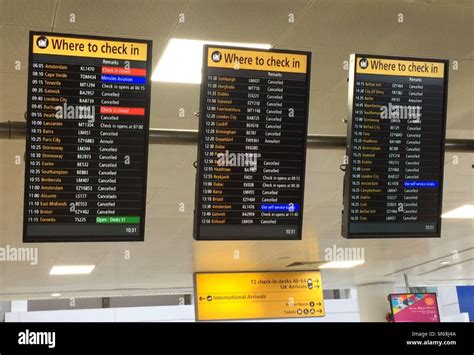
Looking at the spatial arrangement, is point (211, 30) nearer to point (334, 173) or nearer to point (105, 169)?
point (105, 169)

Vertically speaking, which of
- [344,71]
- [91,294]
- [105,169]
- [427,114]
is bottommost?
[91,294]

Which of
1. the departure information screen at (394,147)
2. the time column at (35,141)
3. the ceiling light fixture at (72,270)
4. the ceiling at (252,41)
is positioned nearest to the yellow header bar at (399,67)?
the departure information screen at (394,147)

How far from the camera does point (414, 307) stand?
14.4 metres

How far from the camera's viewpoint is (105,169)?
12.0ft

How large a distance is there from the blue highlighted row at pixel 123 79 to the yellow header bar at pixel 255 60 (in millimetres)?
382

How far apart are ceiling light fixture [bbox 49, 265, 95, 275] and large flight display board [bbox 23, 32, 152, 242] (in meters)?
7.83

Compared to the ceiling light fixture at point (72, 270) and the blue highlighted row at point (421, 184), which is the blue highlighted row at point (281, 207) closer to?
the blue highlighted row at point (421, 184)

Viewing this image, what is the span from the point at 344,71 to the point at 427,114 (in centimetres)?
87

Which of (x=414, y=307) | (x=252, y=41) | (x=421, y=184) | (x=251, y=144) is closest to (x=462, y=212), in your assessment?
(x=421, y=184)

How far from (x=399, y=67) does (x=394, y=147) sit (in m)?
0.47

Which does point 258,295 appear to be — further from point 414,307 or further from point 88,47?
point 88,47

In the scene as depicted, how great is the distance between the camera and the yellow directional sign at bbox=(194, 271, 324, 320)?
1203cm
